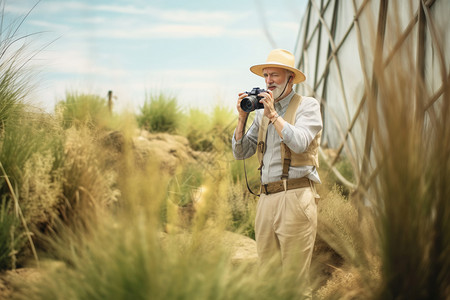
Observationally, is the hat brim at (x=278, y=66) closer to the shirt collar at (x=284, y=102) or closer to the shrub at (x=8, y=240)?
the shirt collar at (x=284, y=102)

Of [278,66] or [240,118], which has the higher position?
[278,66]

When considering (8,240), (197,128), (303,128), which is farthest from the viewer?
(197,128)

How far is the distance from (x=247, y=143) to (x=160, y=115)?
23.4 feet

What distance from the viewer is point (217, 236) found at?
76.3 inches

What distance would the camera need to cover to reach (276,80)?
3.01 m

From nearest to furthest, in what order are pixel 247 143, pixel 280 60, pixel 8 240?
pixel 8 240, pixel 280 60, pixel 247 143

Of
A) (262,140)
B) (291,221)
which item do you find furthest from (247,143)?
(291,221)

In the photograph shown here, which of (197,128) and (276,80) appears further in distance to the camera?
(197,128)

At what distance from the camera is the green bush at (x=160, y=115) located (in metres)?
10.0

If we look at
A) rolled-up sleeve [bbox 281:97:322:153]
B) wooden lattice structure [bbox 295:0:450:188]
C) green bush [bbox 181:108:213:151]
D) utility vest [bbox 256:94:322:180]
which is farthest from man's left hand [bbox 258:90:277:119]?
green bush [bbox 181:108:213:151]

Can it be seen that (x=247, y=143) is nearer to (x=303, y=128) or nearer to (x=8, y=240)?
(x=303, y=128)

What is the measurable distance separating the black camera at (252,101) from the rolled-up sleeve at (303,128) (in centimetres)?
27

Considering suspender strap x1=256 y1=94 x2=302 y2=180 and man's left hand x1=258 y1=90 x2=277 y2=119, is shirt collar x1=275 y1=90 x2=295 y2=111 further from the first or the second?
man's left hand x1=258 y1=90 x2=277 y2=119

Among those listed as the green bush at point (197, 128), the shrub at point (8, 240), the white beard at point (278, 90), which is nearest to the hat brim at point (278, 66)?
the white beard at point (278, 90)
